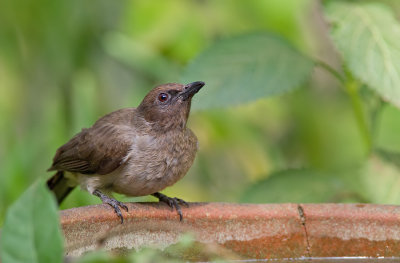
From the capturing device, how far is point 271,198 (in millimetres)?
3766

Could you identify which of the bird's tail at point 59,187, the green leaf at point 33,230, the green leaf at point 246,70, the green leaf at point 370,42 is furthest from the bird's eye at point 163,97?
the green leaf at point 33,230

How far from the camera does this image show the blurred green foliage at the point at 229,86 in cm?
368

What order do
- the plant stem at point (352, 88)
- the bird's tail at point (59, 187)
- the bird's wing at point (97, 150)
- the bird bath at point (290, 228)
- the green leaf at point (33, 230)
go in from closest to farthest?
the green leaf at point (33, 230) → the bird bath at point (290, 228) → the bird's wing at point (97, 150) → the plant stem at point (352, 88) → the bird's tail at point (59, 187)

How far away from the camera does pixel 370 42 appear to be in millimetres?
3566

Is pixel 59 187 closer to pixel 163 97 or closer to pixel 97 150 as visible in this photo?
pixel 97 150

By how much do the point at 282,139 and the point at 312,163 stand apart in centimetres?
67

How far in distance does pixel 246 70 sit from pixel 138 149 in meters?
0.75

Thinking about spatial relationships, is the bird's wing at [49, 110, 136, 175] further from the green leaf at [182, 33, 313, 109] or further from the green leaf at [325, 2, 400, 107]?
the green leaf at [325, 2, 400, 107]

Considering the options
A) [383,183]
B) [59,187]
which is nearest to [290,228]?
[383,183]

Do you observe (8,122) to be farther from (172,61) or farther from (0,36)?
(172,61)

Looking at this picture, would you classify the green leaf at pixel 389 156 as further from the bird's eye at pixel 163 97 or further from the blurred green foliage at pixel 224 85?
the bird's eye at pixel 163 97

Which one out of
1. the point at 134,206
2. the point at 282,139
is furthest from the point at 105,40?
Answer: the point at 134,206

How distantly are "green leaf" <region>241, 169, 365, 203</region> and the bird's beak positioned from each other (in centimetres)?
65

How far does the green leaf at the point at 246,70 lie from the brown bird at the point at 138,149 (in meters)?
0.13
